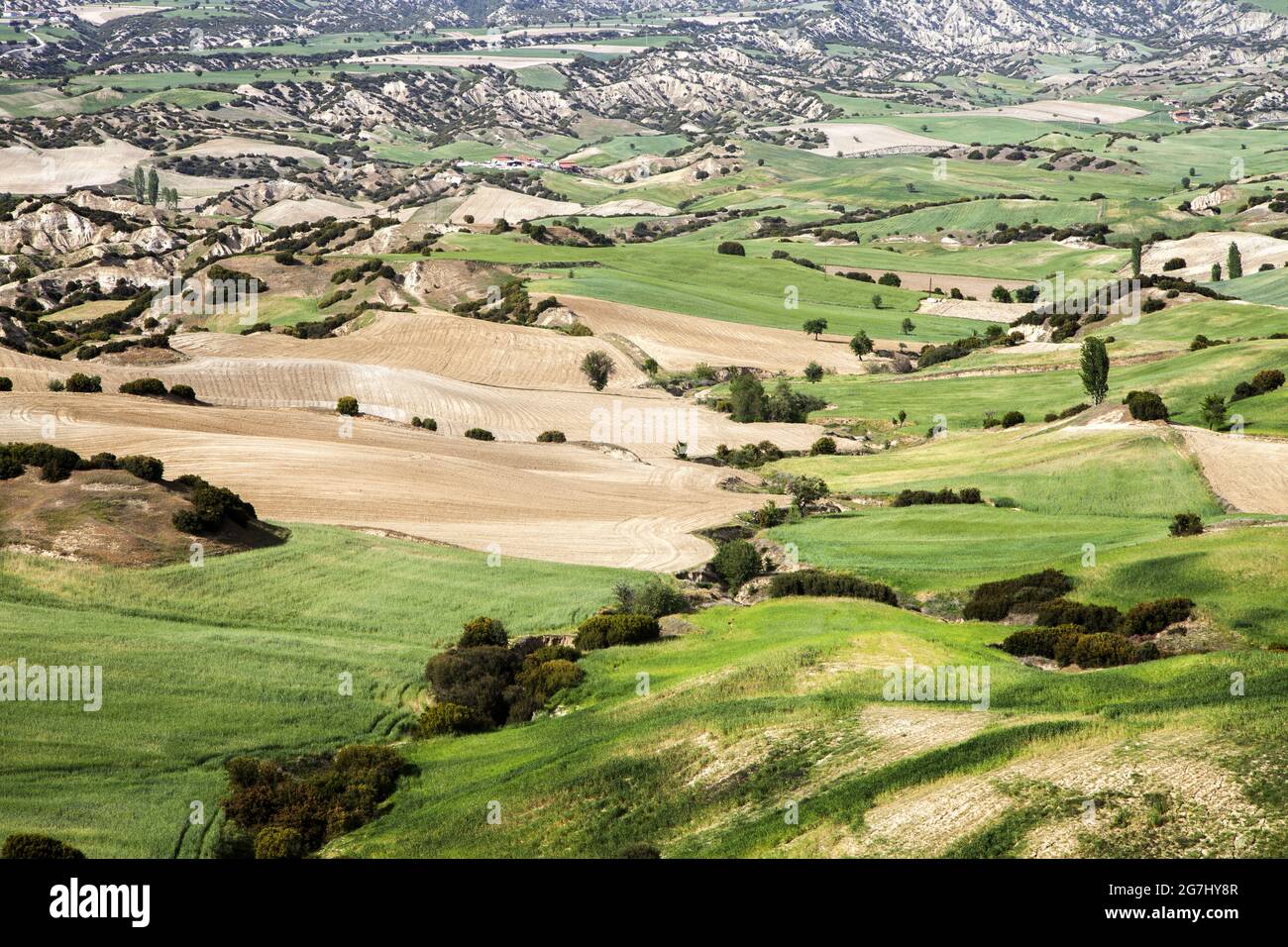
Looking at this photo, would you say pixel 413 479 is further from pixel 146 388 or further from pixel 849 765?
pixel 849 765

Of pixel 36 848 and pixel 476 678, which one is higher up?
pixel 476 678

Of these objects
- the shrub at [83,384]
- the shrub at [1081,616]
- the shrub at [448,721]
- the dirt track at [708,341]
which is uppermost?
the dirt track at [708,341]

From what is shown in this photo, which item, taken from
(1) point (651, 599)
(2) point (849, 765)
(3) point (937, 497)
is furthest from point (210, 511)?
(3) point (937, 497)

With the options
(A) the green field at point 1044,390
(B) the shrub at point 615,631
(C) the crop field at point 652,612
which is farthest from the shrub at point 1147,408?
(B) the shrub at point 615,631

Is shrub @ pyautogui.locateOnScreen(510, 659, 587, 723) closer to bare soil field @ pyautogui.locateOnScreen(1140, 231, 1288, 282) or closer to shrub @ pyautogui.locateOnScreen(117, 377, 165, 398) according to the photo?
shrub @ pyautogui.locateOnScreen(117, 377, 165, 398)

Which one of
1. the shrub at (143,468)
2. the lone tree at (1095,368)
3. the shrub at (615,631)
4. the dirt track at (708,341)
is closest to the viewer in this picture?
the shrub at (615,631)

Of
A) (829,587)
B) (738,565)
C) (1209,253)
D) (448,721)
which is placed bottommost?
(448,721)

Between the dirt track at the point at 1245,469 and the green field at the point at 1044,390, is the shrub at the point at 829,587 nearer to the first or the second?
the dirt track at the point at 1245,469
